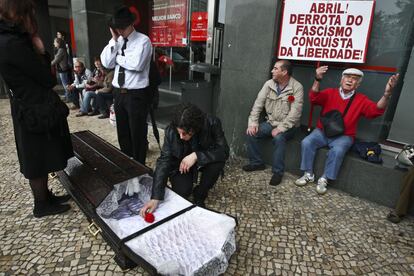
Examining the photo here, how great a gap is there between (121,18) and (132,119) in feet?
3.50

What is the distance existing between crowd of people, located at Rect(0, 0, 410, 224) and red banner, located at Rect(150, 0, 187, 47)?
3271 mm

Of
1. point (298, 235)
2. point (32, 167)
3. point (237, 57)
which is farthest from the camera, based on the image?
point (237, 57)

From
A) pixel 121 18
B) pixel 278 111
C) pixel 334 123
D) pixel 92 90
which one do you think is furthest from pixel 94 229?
pixel 92 90

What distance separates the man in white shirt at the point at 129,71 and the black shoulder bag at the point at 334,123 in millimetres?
2136

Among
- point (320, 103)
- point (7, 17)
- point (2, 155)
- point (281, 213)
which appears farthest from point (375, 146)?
point (2, 155)

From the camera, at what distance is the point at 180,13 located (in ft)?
20.1

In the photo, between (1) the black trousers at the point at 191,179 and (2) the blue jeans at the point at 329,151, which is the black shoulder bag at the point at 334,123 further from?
(1) the black trousers at the point at 191,179

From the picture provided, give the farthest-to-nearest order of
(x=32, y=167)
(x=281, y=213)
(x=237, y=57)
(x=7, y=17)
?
(x=237, y=57) < (x=281, y=213) < (x=32, y=167) < (x=7, y=17)

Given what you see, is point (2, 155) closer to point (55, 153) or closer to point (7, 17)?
point (55, 153)

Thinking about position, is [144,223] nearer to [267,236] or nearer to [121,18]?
[267,236]

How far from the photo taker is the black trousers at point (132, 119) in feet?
Result: 10.1

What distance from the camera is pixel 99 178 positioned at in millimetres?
2361

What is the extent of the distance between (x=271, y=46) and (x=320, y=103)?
3.15 ft

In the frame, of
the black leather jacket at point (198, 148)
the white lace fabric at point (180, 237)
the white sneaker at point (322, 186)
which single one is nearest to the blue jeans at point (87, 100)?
the black leather jacket at point (198, 148)
